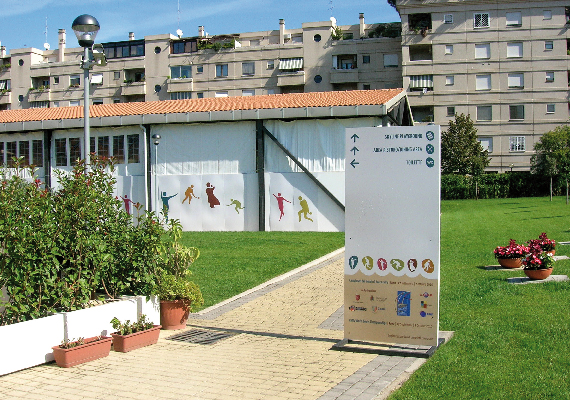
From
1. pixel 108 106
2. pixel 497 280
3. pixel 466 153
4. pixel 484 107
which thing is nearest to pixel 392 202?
pixel 497 280

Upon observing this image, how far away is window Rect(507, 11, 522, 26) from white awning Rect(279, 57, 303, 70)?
20.2 meters

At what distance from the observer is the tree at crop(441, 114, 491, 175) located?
2105 inches

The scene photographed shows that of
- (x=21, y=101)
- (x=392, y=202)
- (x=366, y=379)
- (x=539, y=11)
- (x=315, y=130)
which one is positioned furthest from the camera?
(x=21, y=101)

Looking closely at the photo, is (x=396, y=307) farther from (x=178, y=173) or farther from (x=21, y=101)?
(x=21, y=101)

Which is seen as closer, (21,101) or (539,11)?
(539,11)

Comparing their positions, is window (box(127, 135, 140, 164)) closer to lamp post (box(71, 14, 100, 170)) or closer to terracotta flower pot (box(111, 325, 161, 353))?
lamp post (box(71, 14, 100, 170))

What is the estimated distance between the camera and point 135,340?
320 inches

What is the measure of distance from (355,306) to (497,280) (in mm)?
5400

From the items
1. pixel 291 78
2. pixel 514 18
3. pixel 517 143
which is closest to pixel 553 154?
pixel 517 143

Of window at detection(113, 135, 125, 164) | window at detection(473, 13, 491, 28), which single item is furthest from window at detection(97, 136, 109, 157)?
window at detection(473, 13, 491, 28)

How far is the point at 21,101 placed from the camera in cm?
7462

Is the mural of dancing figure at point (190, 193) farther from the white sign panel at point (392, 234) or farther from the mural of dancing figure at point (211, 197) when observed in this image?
the white sign panel at point (392, 234)

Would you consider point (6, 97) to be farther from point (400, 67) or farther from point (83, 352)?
point (83, 352)

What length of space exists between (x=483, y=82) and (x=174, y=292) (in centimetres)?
5435
